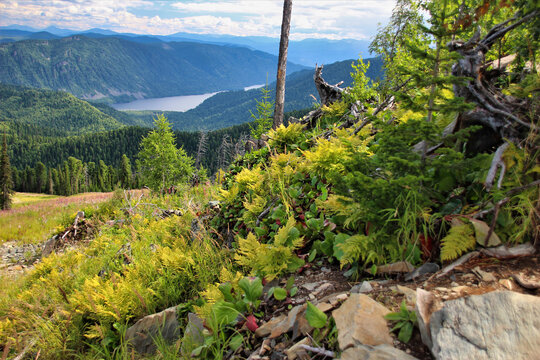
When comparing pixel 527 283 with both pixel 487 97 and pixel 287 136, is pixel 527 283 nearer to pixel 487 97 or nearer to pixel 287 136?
pixel 487 97

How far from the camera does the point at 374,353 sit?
5.78 feet

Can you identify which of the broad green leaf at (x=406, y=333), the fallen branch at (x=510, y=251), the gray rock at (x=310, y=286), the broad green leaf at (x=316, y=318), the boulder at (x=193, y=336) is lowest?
the boulder at (x=193, y=336)

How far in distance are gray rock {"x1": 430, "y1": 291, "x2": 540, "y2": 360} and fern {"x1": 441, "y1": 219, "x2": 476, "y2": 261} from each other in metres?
0.58

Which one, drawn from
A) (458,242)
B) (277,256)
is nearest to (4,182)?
(277,256)

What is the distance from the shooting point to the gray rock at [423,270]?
2436 mm

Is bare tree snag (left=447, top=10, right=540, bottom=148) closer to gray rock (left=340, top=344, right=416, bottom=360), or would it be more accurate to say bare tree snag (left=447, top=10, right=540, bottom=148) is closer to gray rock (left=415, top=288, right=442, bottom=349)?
gray rock (left=415, top=288, right=442, bottom=349)

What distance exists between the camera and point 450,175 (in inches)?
105

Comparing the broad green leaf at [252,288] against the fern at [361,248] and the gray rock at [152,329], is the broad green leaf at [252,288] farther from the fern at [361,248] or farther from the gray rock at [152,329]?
the gray rock at [152,329]

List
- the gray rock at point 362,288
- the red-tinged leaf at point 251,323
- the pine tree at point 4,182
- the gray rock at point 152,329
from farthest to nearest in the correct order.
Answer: the pine tree at point 4,182 < the gray rock at point 152,329 < the red-tinged leaf at point 251,323 < the gray rock at point 362,288

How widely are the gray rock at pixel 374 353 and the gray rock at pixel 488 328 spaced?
0.60ft

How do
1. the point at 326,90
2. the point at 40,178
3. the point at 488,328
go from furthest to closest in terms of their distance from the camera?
the point at 40,178 → the point at 326,90 → the point at 488,328

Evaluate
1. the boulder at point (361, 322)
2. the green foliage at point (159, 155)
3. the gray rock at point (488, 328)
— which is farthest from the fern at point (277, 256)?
the green foliage at point (159, 155)

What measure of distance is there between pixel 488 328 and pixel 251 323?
1.73m

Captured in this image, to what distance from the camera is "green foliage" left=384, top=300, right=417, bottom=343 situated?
73.4 inches
